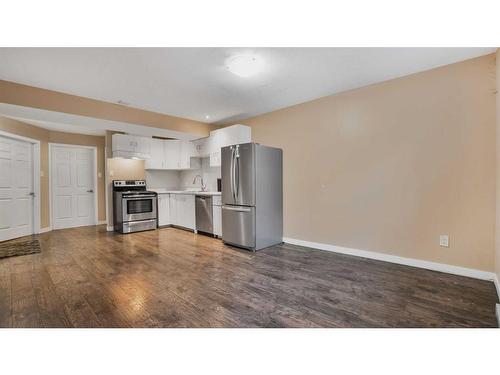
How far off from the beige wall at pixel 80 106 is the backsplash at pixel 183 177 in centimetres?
123

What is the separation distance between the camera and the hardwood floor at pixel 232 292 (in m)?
1.83

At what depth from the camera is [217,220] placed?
461cm

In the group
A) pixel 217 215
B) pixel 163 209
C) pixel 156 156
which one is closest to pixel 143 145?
pixel 156 156

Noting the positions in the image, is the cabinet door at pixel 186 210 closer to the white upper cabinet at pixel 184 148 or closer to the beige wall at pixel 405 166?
the white upper cabinet at pixel 184 148

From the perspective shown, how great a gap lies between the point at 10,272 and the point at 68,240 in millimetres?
1818

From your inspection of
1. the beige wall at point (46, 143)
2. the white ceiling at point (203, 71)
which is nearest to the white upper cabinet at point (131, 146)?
the beige wall at point (46, 143)

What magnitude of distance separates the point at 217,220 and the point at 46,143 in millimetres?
4524

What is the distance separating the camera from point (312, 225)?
3918 millimetres

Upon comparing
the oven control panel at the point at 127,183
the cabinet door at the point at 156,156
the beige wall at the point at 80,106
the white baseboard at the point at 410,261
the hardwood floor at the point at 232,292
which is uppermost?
the beige wall at the point at 80,106

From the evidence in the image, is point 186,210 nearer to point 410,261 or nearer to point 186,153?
point 186,153

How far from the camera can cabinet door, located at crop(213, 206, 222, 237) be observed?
4.58 meters
